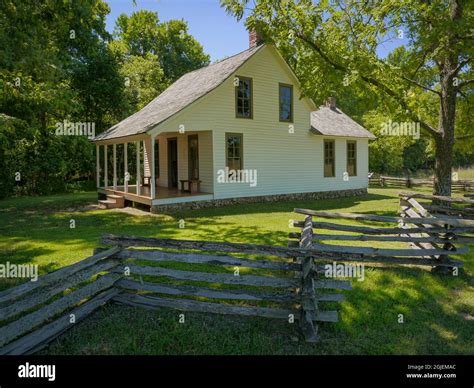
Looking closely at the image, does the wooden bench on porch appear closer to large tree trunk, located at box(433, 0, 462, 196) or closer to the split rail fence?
large tree trunk, located at box(433, 0, 462, 196)

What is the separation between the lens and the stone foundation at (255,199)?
15200 mm

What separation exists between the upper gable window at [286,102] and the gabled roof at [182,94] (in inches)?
99.3

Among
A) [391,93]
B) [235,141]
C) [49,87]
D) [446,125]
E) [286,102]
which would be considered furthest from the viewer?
[286,102]

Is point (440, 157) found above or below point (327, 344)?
above

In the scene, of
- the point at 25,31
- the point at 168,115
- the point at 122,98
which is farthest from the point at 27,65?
the point at 122,98

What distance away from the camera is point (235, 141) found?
17.2 meters

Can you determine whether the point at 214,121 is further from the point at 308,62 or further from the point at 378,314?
the point at 378,314

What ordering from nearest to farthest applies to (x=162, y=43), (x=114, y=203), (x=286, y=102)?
(x=114, y=203) → (x=286, y=102) → (x=162, y=43)

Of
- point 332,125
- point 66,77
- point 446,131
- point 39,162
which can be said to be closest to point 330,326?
point 446,131

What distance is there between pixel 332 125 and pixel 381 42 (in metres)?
10.7

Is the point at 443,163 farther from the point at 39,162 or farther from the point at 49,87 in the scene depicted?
the point at 39,162

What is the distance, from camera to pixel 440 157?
37.3 feet

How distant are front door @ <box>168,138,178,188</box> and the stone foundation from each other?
3.99 metres
